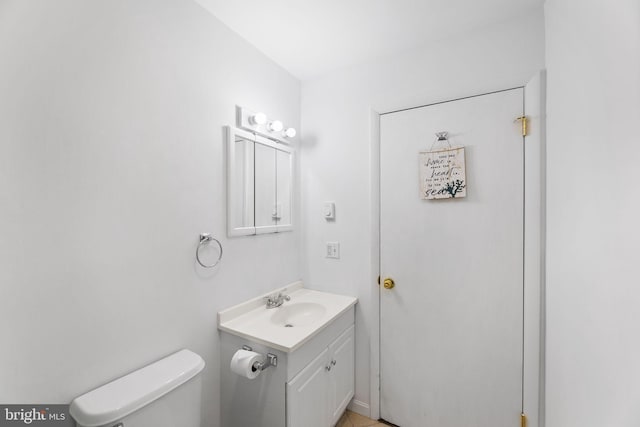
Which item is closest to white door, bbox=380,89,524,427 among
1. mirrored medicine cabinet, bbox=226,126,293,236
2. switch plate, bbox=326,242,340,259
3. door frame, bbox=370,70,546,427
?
Answer: door frame, bbox=370,70,546,427

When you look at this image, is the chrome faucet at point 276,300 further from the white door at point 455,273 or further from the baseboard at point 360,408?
the baseboard at point 360,408

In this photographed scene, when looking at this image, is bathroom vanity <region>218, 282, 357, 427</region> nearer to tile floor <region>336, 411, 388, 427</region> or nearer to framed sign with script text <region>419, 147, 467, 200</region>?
tile floor <region>336, 411, 388, 427</region>

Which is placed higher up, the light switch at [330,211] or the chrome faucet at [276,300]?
the light switch at [330,211]

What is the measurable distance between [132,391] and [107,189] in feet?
2.48

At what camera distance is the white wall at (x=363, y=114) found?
1.48 metres

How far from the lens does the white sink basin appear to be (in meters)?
1.71

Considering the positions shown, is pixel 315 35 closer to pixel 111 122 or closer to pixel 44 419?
pixel 111 122

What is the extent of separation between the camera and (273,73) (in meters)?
1.88

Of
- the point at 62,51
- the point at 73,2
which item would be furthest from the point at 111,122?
the point at 73,2

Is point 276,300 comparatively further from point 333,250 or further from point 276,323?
point 333,250

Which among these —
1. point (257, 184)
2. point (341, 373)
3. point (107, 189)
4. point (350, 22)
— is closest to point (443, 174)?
point (350, 22)

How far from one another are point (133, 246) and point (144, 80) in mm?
712

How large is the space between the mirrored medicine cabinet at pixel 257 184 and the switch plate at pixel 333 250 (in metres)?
0.32

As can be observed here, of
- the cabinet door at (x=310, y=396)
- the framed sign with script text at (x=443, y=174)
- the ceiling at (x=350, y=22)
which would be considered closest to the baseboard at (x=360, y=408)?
the cabinet door at (x=310, y=396)
